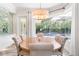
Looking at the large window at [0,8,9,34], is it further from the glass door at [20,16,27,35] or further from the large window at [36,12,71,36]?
the large window at [36,12,71,36]

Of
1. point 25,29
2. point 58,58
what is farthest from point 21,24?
point 58,58

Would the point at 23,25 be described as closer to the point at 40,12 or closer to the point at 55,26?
the point at 40,12

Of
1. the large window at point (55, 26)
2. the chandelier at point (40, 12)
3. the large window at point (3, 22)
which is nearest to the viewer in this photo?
the large window at point (3, 22)

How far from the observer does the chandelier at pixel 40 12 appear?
2135 mm

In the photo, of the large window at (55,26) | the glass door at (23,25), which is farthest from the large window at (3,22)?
the large window at (55,26)

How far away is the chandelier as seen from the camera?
2.13 m

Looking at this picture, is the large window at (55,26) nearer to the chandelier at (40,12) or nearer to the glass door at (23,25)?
the chandelier at (40,12)

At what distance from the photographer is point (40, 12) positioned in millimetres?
2238

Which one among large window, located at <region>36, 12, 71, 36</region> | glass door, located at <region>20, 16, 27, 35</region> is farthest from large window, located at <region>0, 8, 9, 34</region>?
large window, located at <region>36, 12, 71, 36</region>

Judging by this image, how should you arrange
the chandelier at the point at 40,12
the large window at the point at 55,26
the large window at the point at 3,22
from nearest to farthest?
the large window at the point at 3,22, the large window at the point at 55,26, the chandelier at the point at 40,12

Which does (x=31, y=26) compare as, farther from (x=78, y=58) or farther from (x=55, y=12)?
(x=78, y=58)

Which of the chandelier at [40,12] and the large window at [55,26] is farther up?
the chandelier at [40,12]

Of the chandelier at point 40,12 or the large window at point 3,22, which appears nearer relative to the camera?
the large window at point 3,22

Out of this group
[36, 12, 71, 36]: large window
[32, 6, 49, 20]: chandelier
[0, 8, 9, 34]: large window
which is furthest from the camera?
[32, 6, 49, 20]: chandelier
